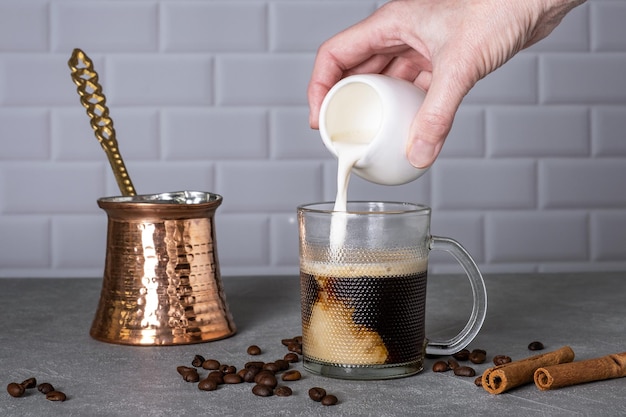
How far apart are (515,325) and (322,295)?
43 centimetres

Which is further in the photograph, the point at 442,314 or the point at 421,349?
the point at 442,314

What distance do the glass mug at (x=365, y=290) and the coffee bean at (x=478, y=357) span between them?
55mm

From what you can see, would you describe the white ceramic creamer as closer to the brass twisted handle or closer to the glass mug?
the glass mug

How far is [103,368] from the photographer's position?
3.63ft

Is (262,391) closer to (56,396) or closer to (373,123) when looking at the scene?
(56,396)

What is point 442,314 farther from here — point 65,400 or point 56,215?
point 56,215

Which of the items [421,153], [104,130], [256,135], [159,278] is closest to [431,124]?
[421,153]

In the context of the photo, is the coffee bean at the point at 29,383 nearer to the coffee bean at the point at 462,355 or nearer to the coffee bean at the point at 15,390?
the coffee bean at the point at 15,390

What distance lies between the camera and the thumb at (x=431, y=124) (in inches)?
43.9

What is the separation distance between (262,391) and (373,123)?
39cm

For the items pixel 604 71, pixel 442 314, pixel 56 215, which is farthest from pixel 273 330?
pixel 604 71

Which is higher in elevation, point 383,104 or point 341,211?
point 383,104

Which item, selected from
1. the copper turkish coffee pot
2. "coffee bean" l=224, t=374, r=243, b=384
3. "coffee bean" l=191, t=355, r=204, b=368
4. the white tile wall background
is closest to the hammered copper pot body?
the copper turkish coffee pot

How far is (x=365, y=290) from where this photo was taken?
1035mm
